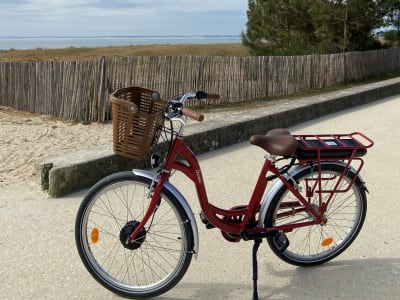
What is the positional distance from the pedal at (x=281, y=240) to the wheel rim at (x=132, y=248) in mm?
600

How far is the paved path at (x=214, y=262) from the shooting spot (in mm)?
2836

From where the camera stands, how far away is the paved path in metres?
2.84

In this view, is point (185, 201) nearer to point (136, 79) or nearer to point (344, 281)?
point (344, 281)

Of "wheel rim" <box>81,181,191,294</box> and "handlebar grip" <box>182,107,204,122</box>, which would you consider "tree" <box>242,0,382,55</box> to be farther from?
"handlebar grip" <box>182,107,204,122</box>

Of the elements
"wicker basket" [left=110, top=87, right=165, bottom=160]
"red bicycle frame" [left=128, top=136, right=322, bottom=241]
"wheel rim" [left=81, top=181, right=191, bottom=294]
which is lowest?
"wheel rim" [left=81, top=181, right=191, bottom=294]

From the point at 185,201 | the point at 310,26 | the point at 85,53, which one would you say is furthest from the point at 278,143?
the point at 85,53

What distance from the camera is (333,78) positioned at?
52.8 feet

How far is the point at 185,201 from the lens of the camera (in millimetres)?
2639

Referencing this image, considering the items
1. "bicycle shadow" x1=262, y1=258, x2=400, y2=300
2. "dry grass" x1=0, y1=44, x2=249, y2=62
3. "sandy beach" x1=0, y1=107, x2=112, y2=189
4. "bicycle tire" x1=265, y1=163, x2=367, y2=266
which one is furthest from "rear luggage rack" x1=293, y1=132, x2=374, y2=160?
"dry grass" x1=0, y1=44, x2=249, y2=62

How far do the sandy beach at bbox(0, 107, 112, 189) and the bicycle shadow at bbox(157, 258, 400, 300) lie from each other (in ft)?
7.96

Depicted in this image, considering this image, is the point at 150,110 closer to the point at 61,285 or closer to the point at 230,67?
the point at 61,285

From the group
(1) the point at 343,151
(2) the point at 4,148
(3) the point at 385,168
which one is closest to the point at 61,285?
(1) the point at 343,151

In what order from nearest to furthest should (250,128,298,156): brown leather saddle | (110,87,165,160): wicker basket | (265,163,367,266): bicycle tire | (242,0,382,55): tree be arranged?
1. (110,87,165,160): wicker basket
2. (250,128,298,156): brown leather saddle
3. (265,163,367,266): bicycle tire
4. (242,0,382,55): tree

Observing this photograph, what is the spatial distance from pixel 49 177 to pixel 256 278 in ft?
7.59
